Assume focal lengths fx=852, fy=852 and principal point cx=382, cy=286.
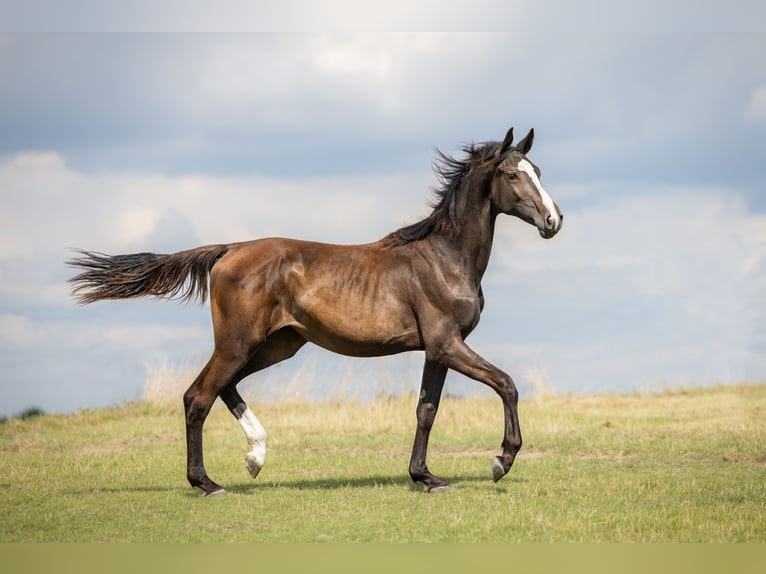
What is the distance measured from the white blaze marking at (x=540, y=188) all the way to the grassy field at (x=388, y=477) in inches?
102

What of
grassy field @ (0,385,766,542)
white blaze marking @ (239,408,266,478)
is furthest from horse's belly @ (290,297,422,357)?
grassy field @ (0,385,766,542)

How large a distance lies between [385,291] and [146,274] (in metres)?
2.59

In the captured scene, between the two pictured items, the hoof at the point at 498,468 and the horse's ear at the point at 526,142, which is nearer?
the hoof at the point at 498,468

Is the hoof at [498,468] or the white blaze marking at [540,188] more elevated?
the white blaze marking at [540,188]

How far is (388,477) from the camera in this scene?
9219 mm

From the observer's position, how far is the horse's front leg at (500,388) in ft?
25.1

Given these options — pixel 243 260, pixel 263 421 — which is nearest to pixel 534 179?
pixel 243 260

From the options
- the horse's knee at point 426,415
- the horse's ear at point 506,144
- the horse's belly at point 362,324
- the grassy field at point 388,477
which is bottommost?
the grassy field at point 388,477

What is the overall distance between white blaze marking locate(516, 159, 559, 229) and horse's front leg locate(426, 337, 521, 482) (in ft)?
4.66

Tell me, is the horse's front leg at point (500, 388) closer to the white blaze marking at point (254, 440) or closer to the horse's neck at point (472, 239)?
the horse's neck at point (472, 239)

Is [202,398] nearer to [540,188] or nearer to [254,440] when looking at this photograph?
[254,440]

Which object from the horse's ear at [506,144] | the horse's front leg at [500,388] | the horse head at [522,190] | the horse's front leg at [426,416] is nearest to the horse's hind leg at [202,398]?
the horse's front leg at [426,416]

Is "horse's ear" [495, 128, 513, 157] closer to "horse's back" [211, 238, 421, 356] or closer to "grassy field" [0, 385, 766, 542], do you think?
"horse's back" [211, 238, 421, 356]

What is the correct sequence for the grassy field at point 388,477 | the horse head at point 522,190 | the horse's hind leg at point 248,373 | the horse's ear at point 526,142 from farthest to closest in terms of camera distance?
the horse's hind leg at point 248,373, the horse's ear at point 526,142, the horse head at point 522,190, the grassy field at point 388,477
